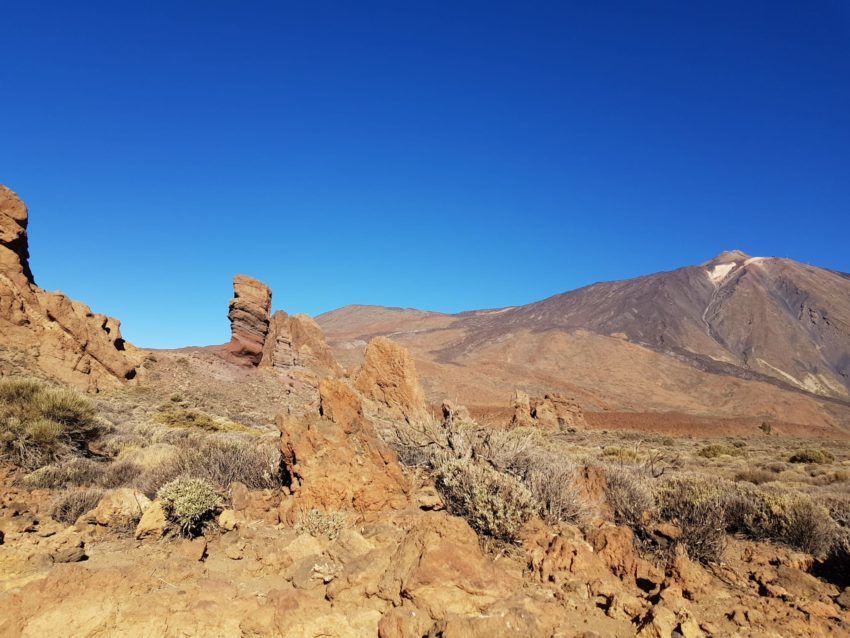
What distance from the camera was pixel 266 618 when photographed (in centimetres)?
329

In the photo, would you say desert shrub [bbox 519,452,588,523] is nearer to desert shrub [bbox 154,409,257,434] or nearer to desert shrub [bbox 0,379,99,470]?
desert shrub [bbox 0,379,99,470]

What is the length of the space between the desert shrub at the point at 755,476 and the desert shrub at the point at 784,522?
20.8 feet

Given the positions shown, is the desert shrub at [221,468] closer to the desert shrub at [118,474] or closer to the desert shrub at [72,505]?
the desert shrub at [118,474]

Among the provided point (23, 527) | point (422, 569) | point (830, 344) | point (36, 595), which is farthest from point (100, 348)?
point (830, 344)

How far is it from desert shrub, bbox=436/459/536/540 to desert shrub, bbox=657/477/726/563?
1458 millimetres

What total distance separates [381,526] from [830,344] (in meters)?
120

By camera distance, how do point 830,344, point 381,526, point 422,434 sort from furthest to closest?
point 830,344 → point 422,434 → point 381,526

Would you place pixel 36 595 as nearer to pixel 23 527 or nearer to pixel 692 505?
pixel 23 527

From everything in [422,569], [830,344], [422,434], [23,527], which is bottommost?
[23,527]

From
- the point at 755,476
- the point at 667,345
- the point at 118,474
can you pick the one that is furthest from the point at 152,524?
the point at 667,345

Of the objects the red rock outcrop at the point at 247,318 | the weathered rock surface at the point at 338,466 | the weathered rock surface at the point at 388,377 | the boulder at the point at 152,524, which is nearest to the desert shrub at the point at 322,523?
the weathered rock surface at the point at 338,466

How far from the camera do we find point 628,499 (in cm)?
564

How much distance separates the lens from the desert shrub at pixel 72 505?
532 centimetres

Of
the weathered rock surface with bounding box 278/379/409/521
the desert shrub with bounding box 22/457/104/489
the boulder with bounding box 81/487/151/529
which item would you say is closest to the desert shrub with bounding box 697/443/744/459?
the weathered rock surface with bounding box 278/379/409/521
